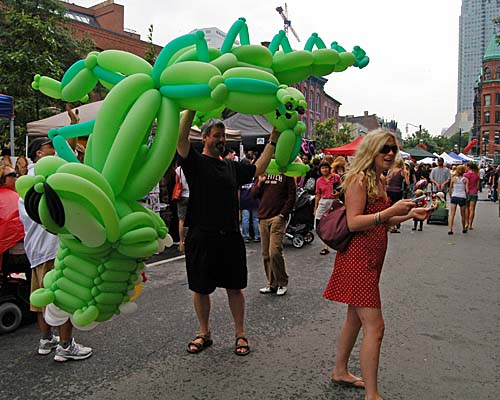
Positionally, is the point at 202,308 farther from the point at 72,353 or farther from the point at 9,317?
the point at 9,317

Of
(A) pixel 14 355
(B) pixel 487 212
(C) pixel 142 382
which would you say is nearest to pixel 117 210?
(C) pixel 142 382

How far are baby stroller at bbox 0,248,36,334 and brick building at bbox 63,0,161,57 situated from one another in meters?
26.7

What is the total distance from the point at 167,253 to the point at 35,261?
4.65 m

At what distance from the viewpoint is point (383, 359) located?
3.84 metres

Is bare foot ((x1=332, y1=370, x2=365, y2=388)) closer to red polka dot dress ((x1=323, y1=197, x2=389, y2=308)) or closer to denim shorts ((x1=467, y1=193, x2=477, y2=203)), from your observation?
red polka dot dress ((x1=323, y1=197, x2=389, y2=308))

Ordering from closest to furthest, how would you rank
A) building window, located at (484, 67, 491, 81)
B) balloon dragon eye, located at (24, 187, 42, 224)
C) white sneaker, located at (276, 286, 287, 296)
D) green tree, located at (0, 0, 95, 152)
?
balloon dragon eye, located at (24, 187, 42, 224) < white sneaker, located at (276, 286, 287, 296) < green tree, located at (0, 0, 95, 152) < building window, located at (484, 67, 491, 81)

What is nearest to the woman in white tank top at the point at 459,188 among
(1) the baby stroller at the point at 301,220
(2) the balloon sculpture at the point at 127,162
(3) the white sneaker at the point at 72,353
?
(1) the baby stroller at the point at 301,220

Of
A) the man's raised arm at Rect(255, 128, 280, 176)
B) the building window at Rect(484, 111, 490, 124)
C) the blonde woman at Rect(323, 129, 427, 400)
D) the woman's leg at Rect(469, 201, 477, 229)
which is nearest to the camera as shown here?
the blonde woman at Rect(323, 129, 427, 400)

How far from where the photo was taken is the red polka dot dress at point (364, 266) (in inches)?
119

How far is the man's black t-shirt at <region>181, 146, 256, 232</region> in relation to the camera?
361 centimetres

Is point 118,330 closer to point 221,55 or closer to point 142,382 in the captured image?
point 142,382

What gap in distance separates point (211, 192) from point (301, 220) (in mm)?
5751

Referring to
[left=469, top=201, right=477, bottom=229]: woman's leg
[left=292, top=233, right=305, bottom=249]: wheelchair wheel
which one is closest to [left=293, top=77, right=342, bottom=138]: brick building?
[left=469, top=201, right=477, bottom=229]: woman's leg

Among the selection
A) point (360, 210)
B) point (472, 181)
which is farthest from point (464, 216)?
point (360, 210)
